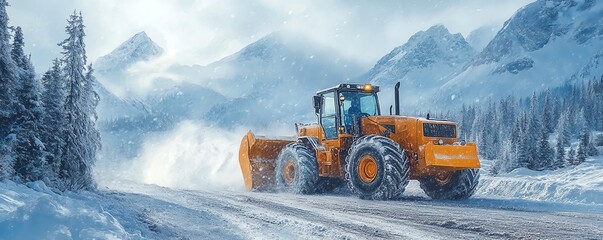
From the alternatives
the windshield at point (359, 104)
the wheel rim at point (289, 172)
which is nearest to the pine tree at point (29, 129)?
the wheel rim at point (289, 172)

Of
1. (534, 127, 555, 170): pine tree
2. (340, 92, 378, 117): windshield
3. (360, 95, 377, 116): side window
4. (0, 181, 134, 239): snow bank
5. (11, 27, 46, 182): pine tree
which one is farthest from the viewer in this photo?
(534, 127, 555, 170): pine tree

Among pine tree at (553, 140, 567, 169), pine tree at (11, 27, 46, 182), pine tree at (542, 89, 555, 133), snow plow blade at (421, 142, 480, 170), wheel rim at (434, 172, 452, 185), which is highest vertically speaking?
pine tree at (542, 89, 555, 133)

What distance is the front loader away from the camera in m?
12.0

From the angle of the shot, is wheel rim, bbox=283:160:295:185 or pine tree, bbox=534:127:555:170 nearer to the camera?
wheel rim, bbox=283:160:295:185

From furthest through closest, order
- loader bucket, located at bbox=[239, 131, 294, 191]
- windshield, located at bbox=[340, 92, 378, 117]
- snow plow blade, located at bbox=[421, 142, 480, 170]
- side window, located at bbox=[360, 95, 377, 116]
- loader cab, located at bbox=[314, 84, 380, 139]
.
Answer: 1. loader bucket, located at bbox=[239, 131, 294, 191]
2. side window, located at bbox=[360, 95, 377, 116]
3. windshield, located at bbox=[340, 92, 378, 117]
4. loader cab, located at bbox=[314, 84, 380, 139]
5. snow plow blade, located at bbox=[421, 142, 480, 170]

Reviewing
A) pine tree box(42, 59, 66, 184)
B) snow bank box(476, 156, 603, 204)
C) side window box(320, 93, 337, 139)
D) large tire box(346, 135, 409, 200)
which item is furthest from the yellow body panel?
pine tree box(42, 59, 66, 184)

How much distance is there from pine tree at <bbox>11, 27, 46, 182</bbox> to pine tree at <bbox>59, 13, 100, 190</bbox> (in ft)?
2.92

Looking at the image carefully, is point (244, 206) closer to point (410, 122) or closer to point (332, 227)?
point (332, 227)

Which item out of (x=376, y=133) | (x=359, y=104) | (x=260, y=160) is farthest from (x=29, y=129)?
(x=359, y=104)

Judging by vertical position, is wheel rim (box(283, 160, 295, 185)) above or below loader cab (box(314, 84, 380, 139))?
below

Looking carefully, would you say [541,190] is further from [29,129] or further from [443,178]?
[29,129]

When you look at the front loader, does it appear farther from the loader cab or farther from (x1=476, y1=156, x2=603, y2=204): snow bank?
(x1=476, y1=156, x2=603, y2=204): snow bank

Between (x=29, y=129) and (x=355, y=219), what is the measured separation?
6.67 meters

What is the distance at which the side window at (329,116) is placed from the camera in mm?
14922
